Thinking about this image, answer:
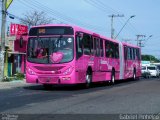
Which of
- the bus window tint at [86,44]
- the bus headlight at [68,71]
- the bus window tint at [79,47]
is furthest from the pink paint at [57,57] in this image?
the bus window tint at [86,44]

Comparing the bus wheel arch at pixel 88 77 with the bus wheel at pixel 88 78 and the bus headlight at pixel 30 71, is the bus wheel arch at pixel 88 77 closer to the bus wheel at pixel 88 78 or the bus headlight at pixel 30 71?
the bus wheel at pixel 88 78

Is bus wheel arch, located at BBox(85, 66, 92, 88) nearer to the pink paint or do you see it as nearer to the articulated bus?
the articulated bus

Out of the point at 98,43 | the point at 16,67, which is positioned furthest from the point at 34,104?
the point at 16,67

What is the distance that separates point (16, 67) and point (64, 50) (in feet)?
72.9

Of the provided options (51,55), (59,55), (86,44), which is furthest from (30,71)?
(86,44)

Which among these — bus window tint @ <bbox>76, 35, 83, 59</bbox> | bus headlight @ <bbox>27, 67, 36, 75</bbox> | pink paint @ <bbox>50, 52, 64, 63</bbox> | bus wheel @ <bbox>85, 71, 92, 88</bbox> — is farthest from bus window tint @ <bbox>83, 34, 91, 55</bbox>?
bus headlight @ <bbox>27, 67, 36, 75</bbox>

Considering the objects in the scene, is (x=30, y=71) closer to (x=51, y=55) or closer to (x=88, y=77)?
(x=51, y=55)

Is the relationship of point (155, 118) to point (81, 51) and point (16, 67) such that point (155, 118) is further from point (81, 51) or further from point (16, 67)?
point (16, 67)

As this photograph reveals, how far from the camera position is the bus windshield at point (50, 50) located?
74.4 feet

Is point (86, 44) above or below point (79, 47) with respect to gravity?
above

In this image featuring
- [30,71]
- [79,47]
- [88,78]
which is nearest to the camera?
[79,47]

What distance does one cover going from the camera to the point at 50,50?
22.9m

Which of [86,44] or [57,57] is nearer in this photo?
[57,57]

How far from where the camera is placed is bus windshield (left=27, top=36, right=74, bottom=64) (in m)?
22.7
